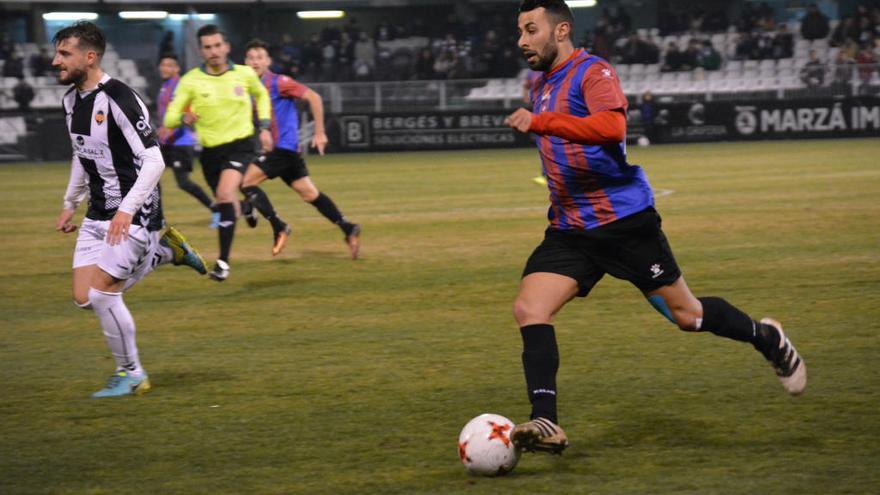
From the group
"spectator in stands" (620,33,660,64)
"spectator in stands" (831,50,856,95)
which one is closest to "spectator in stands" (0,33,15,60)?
"spectator in stands" (620,33,660,64)

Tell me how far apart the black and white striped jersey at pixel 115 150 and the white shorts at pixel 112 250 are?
0.07 meters

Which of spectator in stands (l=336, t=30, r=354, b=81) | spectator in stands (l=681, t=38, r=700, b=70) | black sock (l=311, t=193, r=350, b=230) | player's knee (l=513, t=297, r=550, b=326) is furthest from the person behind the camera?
spectator in stands (l=336, t=30, r=354, b=81)

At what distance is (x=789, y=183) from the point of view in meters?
18.1

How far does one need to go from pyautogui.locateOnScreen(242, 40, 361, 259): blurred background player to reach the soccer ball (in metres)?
6.91

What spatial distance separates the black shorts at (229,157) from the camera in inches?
427

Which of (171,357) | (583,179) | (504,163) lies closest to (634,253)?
(583,179)

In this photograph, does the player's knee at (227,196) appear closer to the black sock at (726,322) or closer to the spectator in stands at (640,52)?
the black sock at (726,322)

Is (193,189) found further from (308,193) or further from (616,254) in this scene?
(616,254)

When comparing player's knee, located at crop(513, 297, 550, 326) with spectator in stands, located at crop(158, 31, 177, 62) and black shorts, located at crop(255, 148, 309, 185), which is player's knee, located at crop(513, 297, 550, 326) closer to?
black shorts, located at crop(255, 148, 309, 185)

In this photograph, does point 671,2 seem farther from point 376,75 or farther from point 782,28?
point 376,75

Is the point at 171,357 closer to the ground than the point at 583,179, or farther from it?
closer to the ground

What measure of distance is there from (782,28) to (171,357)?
107 feet

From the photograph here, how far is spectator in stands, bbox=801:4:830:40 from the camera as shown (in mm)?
36656

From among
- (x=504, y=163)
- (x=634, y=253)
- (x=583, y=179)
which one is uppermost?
(x=583, y=179)
